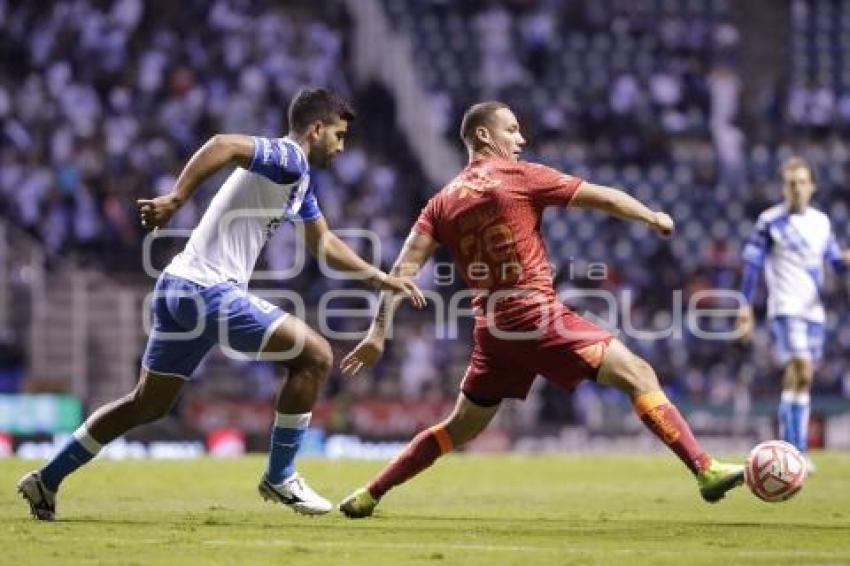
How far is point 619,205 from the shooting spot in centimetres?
1042

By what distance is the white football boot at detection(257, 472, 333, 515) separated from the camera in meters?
11.4

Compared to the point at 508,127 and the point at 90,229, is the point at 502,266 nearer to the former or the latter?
the point at 508,127

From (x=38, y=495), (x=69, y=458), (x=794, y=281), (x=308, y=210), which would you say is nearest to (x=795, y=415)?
(x=794, y=281)

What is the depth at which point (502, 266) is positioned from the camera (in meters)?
11.0

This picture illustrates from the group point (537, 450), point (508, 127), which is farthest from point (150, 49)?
point (508, 127)

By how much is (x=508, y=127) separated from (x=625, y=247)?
17.0 m

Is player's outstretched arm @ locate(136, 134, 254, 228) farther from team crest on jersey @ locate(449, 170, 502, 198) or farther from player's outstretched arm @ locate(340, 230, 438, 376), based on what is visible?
team crest on jersey @ locate(449, 170, 502, 198)

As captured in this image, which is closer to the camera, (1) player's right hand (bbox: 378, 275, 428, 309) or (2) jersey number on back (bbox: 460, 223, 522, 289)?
(1) player's right hand (bbox: 378, 275, 428, 309)

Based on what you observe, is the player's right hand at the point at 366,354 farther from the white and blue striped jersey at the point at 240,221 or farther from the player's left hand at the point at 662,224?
the player's left hand at the point at 662,224

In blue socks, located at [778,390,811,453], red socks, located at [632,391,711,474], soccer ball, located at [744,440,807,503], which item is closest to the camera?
red socks, located at [632,391,711,474]

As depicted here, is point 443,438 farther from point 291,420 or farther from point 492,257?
point 492,257

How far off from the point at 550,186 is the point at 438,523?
2162 mm

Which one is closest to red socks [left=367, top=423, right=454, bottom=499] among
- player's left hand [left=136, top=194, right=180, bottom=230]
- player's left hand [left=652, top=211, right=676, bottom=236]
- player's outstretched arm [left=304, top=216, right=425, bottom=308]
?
player's outstretched arm [left=304, top=216, right=425, bottom=308]

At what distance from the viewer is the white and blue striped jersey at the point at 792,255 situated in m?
16.6
